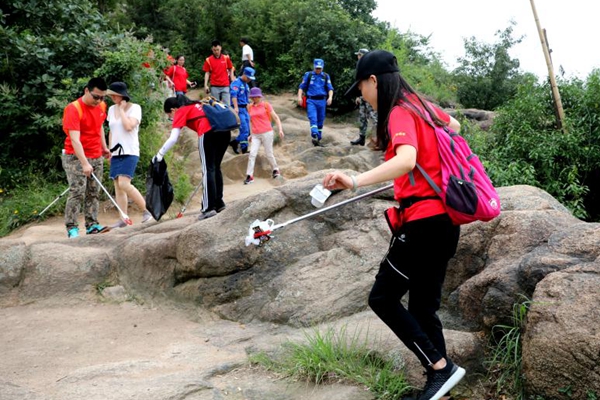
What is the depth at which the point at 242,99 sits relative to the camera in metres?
14.2

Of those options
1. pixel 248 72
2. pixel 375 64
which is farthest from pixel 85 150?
pixel 248 72

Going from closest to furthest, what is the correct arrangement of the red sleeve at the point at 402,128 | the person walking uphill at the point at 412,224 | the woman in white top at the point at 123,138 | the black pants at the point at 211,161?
the red sleeve at the point at 402,128 → the person walking uphill at the point at 412,224 → the black pants at the point at 211,161 → the woman in white top at the point at 123,138

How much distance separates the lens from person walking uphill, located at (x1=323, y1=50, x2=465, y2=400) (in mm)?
3436

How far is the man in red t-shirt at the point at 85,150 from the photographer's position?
7.77 meters

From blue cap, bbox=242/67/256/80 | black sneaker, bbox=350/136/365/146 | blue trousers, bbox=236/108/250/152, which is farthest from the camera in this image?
black sneaker, bbox=350/136/365/146

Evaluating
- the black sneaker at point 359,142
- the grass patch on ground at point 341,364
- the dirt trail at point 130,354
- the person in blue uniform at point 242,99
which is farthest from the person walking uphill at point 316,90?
the grass patch on ground at point 341,364

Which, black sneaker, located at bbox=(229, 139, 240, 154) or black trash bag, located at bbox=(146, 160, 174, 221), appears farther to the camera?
black sneaker, located at bbox=(229, 139, 240, 154)

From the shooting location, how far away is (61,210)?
435 inches

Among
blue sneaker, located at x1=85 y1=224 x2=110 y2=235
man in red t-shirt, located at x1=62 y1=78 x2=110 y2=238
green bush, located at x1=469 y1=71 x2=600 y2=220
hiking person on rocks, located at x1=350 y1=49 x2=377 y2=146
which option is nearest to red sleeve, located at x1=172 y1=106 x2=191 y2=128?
man in red t-shirt, located at x1=62 y1=78 x2=110 y2=238

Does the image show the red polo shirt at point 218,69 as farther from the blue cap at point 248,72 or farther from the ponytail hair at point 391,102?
the ponytail hair at point 391,102

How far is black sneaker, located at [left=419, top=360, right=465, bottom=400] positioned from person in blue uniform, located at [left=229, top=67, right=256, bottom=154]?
1061 centimetres

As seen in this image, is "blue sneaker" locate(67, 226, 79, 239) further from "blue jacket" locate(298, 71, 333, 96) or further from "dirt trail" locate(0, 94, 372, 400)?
"blue jacket" locate(298, 71, 333, 96)

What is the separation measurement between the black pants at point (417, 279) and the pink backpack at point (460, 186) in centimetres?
11

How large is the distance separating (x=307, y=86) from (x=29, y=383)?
10.6m
